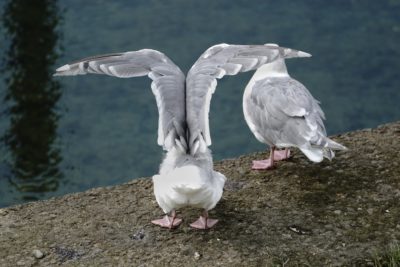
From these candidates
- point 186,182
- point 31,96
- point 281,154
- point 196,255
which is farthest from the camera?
point 31,96

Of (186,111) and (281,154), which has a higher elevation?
(186,111)

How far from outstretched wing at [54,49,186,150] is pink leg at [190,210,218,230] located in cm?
46

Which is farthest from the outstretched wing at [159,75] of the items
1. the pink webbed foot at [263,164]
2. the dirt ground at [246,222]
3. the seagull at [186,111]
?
the pink webbed foot at [263,164]

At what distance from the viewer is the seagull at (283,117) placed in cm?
451

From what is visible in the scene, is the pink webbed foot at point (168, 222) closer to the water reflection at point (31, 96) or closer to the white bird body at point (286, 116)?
the white bird body at point (286, 116)

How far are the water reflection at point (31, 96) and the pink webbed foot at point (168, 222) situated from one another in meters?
2.72

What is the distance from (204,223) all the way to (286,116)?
0.84 m

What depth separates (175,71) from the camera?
13.9ft

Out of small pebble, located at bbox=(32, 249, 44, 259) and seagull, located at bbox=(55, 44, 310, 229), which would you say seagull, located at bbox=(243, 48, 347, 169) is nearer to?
seagull, located at bbox=(55, 44, 310, 229)

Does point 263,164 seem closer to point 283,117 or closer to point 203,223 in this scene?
point 283,117

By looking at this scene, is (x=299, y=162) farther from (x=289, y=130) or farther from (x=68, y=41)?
(x=68, y=41)

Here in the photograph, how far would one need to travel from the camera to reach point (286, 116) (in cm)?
467

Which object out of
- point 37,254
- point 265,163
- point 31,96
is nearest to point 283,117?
point 265,163

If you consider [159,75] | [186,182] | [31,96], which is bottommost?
[31,96]
